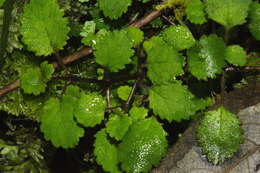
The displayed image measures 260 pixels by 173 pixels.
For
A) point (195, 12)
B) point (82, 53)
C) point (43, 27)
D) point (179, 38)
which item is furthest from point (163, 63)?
point (43, 27)

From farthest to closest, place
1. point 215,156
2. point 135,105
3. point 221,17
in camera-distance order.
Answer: point 135,105
point 221,17
point 215,156

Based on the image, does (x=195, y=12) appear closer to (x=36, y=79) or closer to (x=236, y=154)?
(x=236, y=154)

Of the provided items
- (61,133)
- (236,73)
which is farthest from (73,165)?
(236,73)

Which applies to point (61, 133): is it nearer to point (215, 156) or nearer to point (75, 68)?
point (75, 68)

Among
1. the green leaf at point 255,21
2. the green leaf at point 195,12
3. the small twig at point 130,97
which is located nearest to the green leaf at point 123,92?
the small twig at point 130,97

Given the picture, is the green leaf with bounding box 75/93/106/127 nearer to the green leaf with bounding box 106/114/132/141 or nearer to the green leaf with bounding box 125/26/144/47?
the green leaf with bounding box 106/114/132/141
